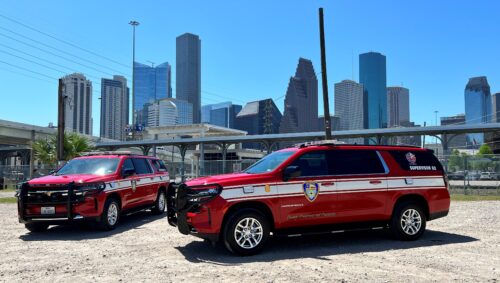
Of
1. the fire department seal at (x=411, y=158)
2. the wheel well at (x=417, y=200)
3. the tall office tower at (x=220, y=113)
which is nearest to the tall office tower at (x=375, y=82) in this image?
the tall office tower at (x=220, y=113)

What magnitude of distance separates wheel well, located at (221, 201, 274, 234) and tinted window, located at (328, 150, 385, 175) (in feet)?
4.81

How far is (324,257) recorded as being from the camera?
7.21 meters

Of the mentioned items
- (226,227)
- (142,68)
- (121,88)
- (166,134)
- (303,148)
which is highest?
(142,68)

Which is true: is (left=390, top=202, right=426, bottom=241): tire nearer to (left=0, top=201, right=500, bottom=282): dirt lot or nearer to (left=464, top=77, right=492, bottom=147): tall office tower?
(left=0, top=201, right=500, bottom=282): dirt lot

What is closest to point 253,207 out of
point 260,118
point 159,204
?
point 159,204

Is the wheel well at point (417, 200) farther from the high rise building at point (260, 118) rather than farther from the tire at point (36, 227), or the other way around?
the high rise building at point (260, 118)

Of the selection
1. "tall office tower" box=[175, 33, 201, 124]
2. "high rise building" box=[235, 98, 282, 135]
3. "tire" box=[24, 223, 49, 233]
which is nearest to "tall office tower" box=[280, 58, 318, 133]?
"high rise building" box=[235, 98, 282, 135]

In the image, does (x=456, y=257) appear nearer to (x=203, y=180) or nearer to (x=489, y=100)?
(x=203, y=180)

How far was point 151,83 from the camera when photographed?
458 ft

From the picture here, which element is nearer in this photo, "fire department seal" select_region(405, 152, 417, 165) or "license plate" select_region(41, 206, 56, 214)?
"fire department seal" select_region(405, 152, 417, 165)

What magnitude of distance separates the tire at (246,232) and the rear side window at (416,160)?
3.28 m

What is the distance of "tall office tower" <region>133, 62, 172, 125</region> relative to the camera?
449 ft

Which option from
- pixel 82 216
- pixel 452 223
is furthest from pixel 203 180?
pixel 452 223

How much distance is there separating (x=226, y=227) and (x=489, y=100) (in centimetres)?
17368
